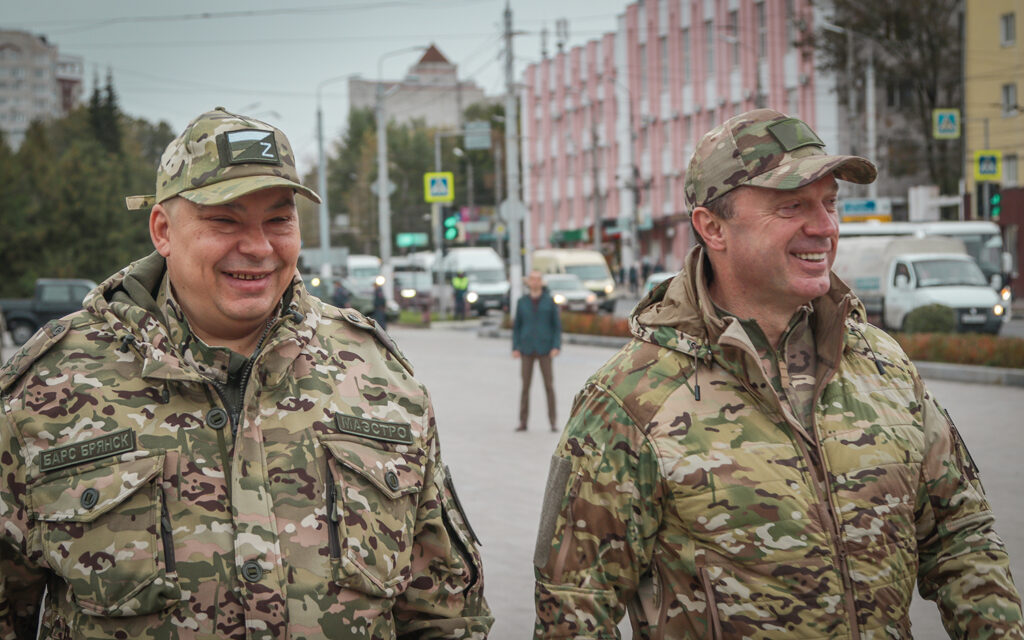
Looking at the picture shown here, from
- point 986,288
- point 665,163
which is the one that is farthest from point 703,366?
point 665,163

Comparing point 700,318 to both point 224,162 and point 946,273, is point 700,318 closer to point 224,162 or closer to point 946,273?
point 224,162

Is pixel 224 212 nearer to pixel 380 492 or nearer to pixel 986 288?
pixel 380 492

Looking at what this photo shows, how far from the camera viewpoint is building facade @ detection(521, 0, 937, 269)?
55.0 m

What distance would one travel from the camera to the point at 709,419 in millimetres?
2975

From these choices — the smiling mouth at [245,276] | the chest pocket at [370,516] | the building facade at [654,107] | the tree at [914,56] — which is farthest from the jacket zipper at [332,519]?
the tree at [914,56]

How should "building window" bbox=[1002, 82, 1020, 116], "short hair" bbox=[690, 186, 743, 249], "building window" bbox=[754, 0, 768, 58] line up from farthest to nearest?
1. "building window" bbox=[754, 0, 768, 58]
2. "building window" bbox=[1002, 82, 1020, 116]
3. "short hair" bbox=[690, 186, 743, 249]

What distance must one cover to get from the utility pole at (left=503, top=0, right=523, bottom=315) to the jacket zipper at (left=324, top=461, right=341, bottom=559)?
29138 mm

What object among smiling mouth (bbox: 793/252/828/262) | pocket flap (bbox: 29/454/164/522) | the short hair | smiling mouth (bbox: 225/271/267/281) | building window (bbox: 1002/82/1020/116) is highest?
building window (bbox: 1002/82/1020/116)

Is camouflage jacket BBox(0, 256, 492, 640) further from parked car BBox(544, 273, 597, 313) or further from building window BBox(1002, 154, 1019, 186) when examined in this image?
building window BBox(1002, 154, 1019, 186)

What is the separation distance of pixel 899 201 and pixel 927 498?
5295 centimetres

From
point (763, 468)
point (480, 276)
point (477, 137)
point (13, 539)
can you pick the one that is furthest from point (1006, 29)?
point (13, 539)

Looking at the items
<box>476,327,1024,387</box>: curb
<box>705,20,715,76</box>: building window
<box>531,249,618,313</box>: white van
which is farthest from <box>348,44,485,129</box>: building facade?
<box>476,327,1024,387</box>: curb

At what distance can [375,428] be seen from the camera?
290cm

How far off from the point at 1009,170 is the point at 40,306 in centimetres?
3484
